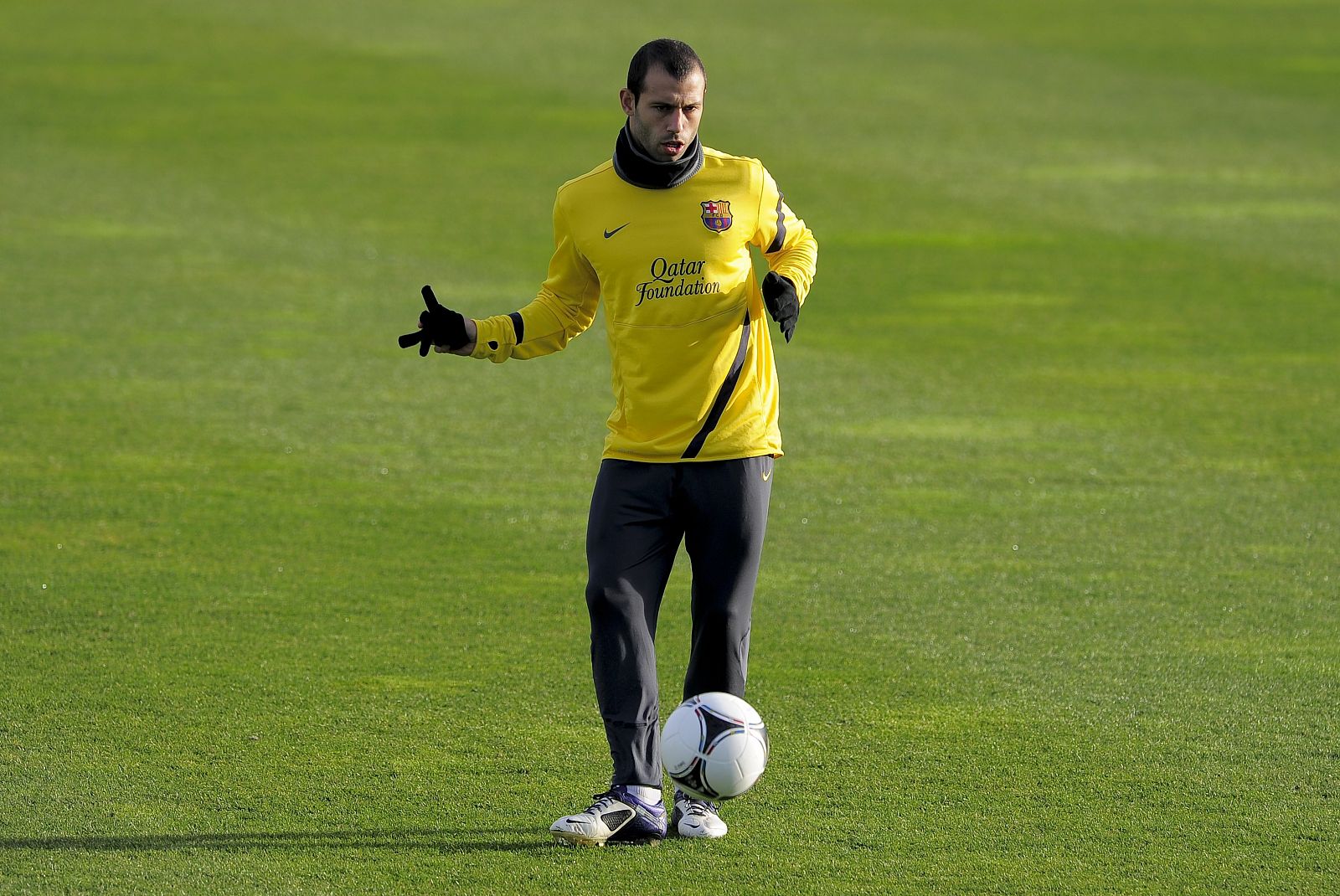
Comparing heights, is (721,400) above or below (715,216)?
below

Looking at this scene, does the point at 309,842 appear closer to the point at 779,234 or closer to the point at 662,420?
the point at 662,420

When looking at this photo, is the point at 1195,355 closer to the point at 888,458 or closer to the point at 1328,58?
the point at 888,458

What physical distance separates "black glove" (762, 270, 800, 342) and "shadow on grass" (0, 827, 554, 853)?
1.54 meters

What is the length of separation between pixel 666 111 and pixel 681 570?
3344 millimetres

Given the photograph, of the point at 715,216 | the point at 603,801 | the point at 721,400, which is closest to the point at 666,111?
the point at 715,216

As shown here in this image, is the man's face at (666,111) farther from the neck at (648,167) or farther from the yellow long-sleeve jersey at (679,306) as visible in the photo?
the yellow long-sleeve jersey at (679,306)

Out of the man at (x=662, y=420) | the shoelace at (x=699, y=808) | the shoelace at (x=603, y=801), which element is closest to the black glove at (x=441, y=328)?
the man at (x=662, y=420)

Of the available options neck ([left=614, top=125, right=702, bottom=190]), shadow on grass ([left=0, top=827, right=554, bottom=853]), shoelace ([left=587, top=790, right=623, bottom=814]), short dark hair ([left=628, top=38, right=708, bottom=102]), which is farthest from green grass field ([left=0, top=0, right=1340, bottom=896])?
short dark hair ([left=628, top=38, right=708, bottom=102])

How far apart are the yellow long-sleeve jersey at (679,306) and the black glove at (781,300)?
0.12 metres

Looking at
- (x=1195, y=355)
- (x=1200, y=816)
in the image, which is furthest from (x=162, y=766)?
(x=1195, y=355)

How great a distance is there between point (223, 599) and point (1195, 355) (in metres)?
6.68

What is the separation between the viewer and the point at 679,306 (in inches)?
210

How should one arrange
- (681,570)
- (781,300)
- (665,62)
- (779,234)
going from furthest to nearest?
(681,570) < (779,234) < (781,300) < (665,62)

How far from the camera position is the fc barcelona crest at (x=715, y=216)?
5367mm
